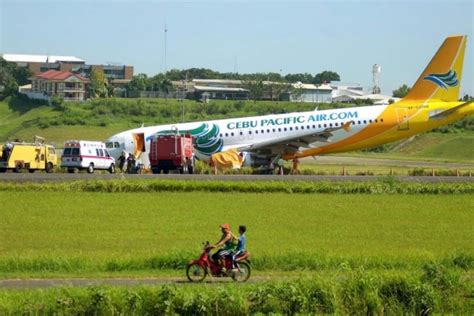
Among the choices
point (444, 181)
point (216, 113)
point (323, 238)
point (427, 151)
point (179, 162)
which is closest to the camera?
point (323, 238)

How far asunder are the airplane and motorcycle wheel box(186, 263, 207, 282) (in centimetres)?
3179

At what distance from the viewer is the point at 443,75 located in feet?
187

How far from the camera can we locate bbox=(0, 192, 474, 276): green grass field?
24.1 metres

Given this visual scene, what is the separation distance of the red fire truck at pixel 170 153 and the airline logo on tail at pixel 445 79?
16.0 m

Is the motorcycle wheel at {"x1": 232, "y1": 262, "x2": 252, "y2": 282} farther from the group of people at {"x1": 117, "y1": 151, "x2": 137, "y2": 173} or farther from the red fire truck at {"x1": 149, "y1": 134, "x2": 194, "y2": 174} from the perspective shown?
the group of people at {"x1": 117, "y1": 151, "x2": 137, "y2": 173}

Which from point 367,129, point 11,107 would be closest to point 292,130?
point 367,129

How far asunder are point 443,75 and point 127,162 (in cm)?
1987

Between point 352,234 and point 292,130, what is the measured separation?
26.6m

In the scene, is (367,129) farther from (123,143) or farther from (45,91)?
(45,91)

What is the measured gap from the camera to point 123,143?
54.9 m

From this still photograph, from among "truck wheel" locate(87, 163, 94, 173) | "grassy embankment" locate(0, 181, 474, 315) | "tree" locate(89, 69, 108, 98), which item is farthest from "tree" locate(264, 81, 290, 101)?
"grassy embankment" locate(0, 181, 474, 315)

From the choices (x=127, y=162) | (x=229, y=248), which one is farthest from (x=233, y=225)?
(x=127, y=162)

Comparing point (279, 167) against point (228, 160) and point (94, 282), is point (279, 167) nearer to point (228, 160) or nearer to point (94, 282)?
point (228, 160)

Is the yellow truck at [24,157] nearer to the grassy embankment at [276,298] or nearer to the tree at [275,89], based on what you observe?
the grassy embankment at [276,298]
